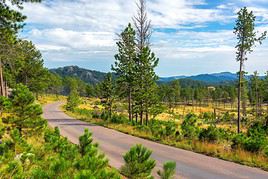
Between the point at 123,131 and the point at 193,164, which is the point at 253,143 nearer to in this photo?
the point at 193,164

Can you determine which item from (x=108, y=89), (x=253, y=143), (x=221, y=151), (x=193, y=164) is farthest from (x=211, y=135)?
(x=108, y=89)

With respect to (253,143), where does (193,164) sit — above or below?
below

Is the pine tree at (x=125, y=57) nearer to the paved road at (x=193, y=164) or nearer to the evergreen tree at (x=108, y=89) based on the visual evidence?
the evergreen tree at (x=108, y=89)

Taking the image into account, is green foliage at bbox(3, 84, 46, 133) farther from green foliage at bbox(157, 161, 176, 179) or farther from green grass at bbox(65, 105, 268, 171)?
green foliage at bbox(157, 161, 176, 179)

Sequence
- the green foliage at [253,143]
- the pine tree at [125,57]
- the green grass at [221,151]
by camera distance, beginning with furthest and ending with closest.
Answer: the pine tree at [125,57], the green foliage at [253,143], the green grass at [221,151]

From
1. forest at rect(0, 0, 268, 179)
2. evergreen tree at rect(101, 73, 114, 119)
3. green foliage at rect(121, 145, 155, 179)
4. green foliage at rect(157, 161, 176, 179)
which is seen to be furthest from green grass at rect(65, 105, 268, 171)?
evergreen tree at rect(101, 73, 114, 119)

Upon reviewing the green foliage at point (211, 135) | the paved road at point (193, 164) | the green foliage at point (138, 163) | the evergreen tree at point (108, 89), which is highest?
the evergreen tree at point (108, 89)

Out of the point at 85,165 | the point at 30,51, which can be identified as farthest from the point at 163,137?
the point at 30,51

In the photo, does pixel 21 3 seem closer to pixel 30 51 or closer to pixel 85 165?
pixel 85 165

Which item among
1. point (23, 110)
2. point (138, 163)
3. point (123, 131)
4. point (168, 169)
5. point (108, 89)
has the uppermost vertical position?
point (108, 89)

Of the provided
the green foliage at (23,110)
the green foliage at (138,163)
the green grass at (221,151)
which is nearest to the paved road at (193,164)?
the green grass at (221,151)

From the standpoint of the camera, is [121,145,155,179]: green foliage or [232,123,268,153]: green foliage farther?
[232,123,268,153]: green foliage

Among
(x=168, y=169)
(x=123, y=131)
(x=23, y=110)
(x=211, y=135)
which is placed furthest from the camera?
(x=123, y=131)

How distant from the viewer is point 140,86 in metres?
28.2
